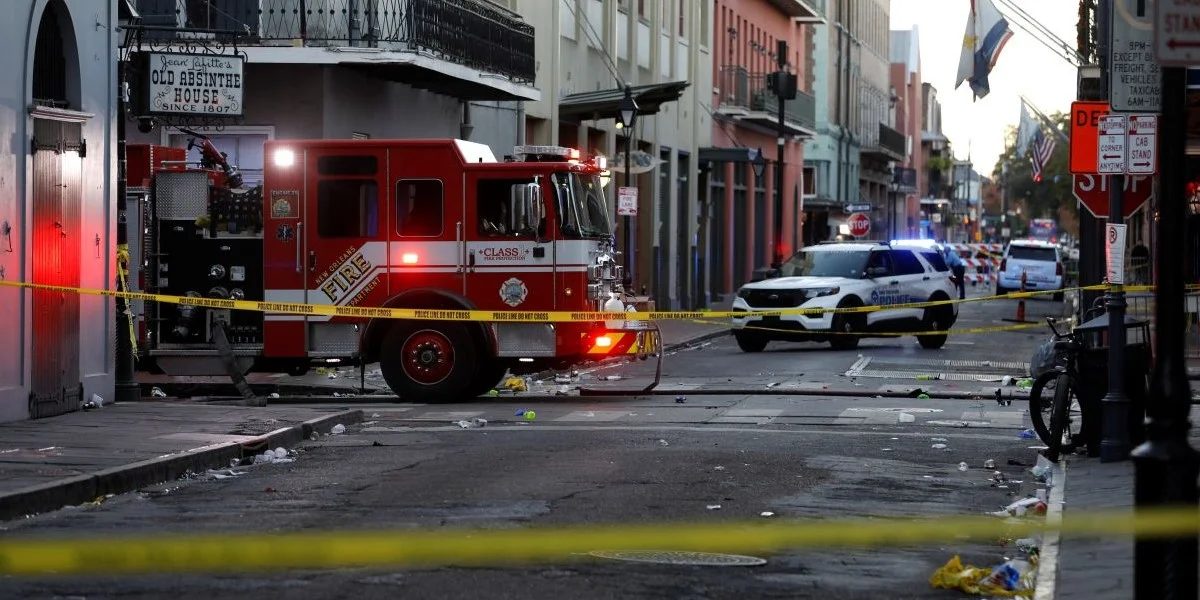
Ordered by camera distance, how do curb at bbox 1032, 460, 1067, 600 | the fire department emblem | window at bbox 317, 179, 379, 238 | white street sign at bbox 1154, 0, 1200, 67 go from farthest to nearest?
window at bbox 317, 179, 379, 238, the fire department emblem, curb at bbox 1032, 460, 1067, 600, white street sign at bbox 1154, 0, 1200, 67

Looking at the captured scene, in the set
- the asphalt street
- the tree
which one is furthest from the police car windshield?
the tree

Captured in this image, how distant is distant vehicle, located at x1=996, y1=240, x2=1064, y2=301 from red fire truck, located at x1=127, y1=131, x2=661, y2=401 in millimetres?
38795

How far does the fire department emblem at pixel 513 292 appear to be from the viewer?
64.3 feet

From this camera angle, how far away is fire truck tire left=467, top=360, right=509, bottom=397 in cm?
1994

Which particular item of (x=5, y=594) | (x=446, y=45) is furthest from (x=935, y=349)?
(x=5, y=594)

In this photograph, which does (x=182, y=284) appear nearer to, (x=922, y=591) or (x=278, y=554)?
(x=278, y=554)

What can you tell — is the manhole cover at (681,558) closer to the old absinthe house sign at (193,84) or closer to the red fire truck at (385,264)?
the red fire truck at (385,264)

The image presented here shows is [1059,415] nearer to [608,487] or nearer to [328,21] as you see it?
[608,487]

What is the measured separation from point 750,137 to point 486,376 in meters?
38.1

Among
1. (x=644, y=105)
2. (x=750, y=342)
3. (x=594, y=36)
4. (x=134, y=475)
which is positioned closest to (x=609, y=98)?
(x=644, y=105)

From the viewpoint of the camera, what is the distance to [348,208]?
19734 mm

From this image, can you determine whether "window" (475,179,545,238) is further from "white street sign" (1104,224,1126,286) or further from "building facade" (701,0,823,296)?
"building facade" (701,0,823,296)

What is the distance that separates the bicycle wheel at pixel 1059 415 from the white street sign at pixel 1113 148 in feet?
5.51

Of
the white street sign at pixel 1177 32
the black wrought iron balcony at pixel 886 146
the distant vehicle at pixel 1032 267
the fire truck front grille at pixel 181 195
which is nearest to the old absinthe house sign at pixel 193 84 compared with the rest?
the fire truck front grille at pixel 181 195
